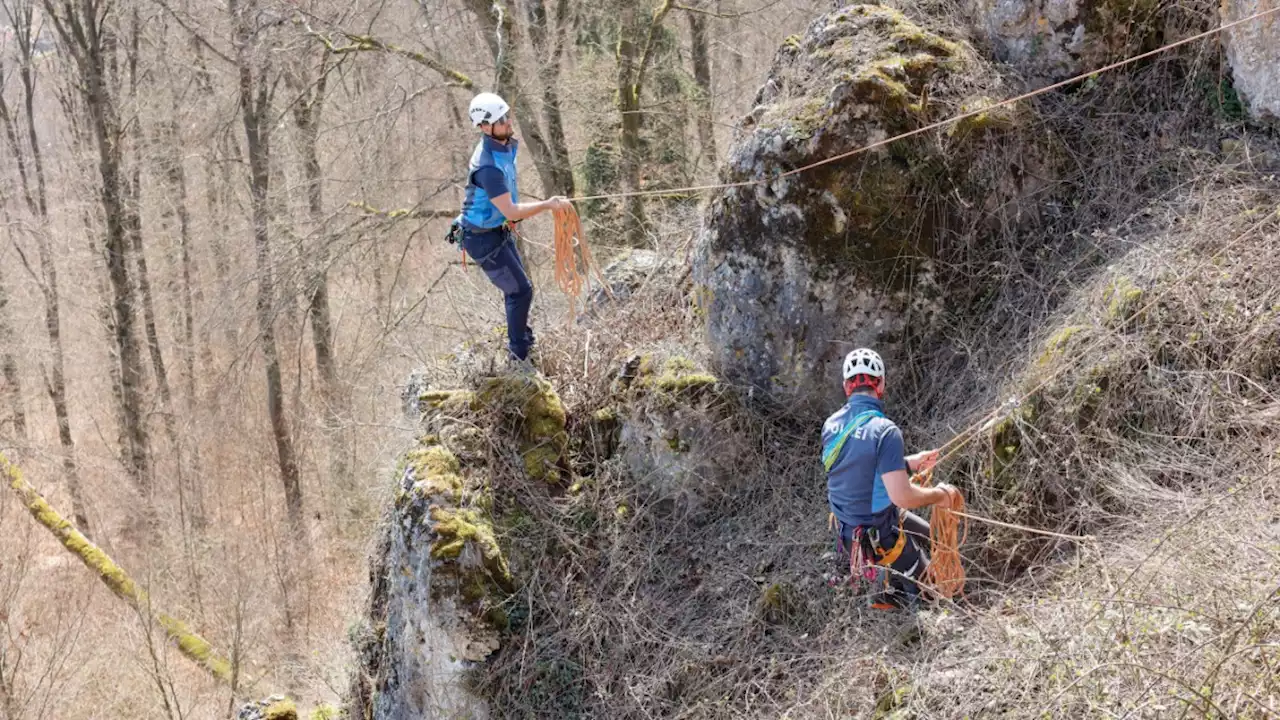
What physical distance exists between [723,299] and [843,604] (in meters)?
2.14

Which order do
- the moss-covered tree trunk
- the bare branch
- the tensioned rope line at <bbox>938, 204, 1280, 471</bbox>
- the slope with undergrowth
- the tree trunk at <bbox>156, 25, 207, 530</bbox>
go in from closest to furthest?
the slope with undergrowth → the tensioned rope line at <bbox>938, 204, 1280, 471</bbox> → the bare branch → the moss-covered tree trunk → the tree trunk at <bbox>156, 25, 207, 530</bbox>

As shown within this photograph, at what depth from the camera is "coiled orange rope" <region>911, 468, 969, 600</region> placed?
462cm

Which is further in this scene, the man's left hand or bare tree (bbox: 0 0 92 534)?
bare tree (bbox: 0 0 92 534)

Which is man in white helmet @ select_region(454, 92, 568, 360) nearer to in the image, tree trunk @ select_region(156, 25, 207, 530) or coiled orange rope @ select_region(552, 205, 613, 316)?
coiled orange rope @ select_region(552, 205, 613, 316)

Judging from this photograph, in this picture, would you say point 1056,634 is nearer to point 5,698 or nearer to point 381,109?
point 381,109

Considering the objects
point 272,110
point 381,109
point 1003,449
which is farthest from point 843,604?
point 272,110

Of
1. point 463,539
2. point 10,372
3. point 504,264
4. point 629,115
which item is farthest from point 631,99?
point 10,372

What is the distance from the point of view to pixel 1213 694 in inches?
131

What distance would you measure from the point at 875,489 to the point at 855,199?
2143 millimetres

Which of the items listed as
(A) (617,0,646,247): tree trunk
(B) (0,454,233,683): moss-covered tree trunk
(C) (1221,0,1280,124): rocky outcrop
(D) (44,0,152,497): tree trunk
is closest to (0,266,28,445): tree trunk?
(D) (44,0,152,497): tree trunk

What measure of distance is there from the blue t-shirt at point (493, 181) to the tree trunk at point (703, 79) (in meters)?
7.68

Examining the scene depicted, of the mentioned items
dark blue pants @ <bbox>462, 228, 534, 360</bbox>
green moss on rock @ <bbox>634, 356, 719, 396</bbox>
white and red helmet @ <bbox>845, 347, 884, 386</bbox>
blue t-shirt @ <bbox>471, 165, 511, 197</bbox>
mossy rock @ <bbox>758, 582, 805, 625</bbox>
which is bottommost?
mossy rock @ <bbox>758, 582, 805, 625</bbox>

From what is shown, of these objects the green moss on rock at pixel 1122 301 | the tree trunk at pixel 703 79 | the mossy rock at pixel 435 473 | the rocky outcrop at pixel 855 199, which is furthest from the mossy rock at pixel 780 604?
the tree trunk at pixel 703 79

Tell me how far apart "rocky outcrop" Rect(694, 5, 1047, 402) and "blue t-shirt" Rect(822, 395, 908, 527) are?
153cm
